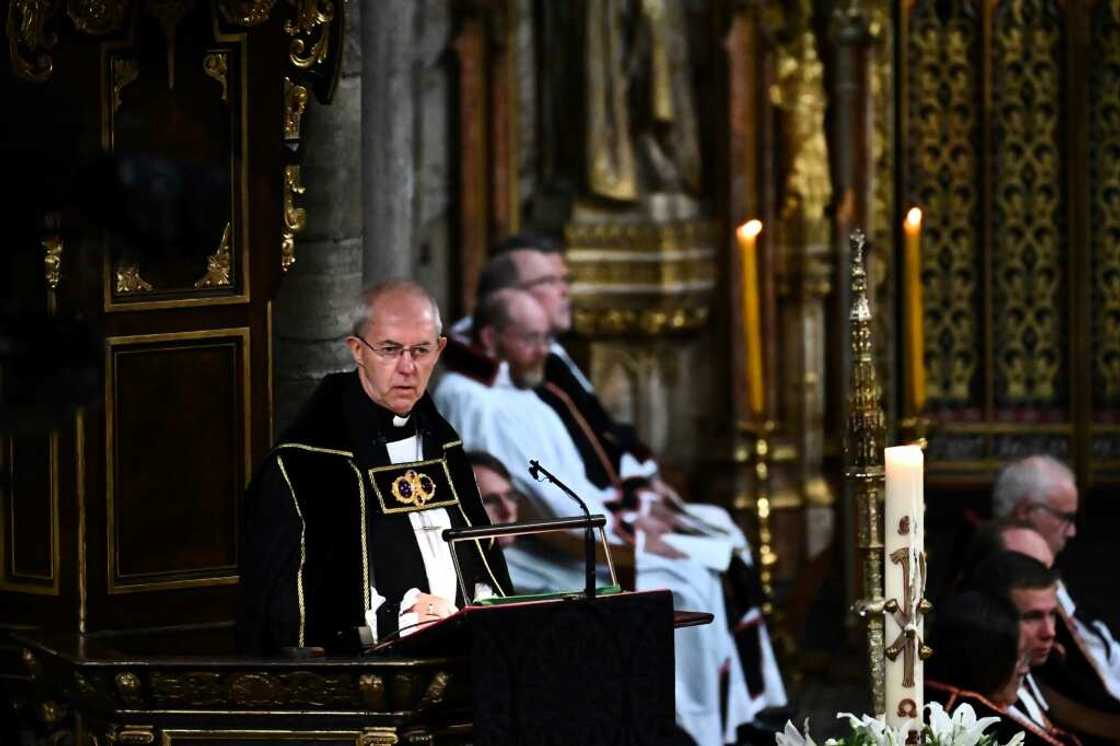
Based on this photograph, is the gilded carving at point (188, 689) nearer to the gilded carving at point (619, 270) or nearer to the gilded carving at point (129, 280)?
the gilded carving at point (129, 280)

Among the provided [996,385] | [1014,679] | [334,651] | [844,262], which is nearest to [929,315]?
[996,385]

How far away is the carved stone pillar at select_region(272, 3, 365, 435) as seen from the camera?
29.8ft

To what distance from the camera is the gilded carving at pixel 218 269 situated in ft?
26.5

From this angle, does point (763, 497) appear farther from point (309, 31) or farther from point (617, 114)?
point (309, 31)

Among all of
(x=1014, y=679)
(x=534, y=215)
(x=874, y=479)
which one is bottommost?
(x=1014, y=679)

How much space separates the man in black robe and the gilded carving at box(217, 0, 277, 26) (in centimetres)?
116

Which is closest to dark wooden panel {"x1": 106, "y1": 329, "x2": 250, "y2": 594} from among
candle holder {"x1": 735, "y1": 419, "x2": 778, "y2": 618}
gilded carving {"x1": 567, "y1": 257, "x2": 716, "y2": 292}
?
candle holder {"x1": 735, "y1": 419, "x2": 778, "y2": 618}

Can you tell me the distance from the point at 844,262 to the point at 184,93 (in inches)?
188

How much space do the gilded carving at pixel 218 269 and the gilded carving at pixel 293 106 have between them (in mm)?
292

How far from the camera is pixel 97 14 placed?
799 centimetres

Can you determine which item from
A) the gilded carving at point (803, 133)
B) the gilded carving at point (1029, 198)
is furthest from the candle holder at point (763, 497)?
the gilded carving at point (1029, 198)

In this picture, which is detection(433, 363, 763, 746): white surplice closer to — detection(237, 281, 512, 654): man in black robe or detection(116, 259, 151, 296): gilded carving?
detection(116, 259, 151, 296): gilded carving

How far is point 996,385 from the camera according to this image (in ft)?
46.7

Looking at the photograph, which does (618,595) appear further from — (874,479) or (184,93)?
(184,93)
